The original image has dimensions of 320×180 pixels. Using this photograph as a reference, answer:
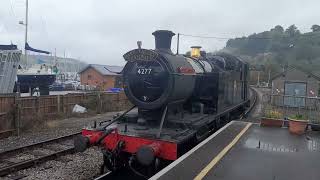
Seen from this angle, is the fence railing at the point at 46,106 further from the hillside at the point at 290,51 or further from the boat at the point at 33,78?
the hillside at the point at 290,51

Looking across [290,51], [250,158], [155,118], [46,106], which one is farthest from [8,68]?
[290,51]

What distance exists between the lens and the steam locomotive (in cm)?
715

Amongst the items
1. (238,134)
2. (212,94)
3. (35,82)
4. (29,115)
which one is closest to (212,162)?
(238,134)

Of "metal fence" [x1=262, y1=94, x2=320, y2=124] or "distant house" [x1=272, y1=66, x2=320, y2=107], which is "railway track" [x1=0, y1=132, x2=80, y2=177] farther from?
"distant house" [x1=272, y1=66, x2=320, y2=107]

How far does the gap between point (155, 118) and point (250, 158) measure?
2.43 m

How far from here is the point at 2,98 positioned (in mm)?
13297

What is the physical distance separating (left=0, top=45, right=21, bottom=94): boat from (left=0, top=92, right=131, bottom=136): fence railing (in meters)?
5.16

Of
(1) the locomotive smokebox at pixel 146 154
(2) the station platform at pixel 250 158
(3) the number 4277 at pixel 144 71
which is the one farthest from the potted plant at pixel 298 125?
(1) the locomotive smokebox at pixel 146 154

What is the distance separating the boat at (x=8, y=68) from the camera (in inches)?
856

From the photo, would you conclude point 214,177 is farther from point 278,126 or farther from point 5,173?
point 278,126

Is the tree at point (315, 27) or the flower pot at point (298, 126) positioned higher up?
the tree at point (315, 27)

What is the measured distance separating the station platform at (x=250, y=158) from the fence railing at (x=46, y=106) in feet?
27.8

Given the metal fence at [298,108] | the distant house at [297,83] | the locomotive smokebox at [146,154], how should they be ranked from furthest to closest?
the distant house at [297,83]
the metal fence at [298,108]
the locomotive smokebox at [146,154]

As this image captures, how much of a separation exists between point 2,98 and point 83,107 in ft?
23.3
